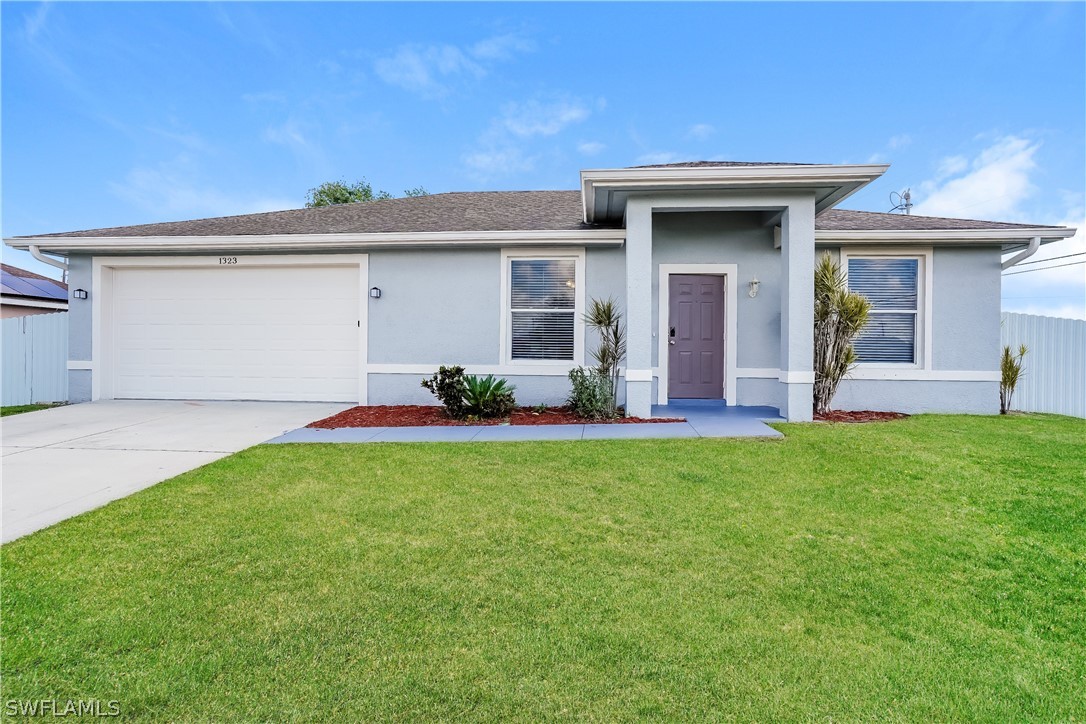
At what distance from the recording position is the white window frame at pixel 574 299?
8.04 metres

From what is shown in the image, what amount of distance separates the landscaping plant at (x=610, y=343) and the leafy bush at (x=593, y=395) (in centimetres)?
2

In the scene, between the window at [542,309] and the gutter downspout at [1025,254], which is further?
the window at [542,309]

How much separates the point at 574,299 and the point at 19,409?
30.7ft

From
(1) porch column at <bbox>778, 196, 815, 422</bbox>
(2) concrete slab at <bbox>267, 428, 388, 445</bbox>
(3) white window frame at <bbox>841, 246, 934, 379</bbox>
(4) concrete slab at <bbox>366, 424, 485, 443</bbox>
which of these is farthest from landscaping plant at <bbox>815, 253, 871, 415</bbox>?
(2) concrete slab at <bbox>267, 428, 388, 445</bbox>

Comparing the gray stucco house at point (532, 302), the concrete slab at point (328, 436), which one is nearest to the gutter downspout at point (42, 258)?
the gray stucco house at point (532, 302)

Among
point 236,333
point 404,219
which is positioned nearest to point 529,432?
point 404,219

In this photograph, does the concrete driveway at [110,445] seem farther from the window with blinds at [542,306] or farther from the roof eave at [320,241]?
the window with blinds at [542,306]

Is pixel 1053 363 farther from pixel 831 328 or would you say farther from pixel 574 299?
pixel 574 299

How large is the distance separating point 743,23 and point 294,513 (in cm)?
1364

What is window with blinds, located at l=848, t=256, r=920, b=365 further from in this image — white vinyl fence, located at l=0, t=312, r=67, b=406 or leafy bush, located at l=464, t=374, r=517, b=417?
white vinyl fence, located at l=0, t=312, r=67, b=406

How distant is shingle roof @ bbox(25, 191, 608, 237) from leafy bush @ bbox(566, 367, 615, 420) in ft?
8.12

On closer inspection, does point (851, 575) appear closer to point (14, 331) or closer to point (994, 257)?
point (994, 257)

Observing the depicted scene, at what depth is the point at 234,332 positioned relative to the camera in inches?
342

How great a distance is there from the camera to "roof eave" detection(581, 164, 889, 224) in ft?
20.1
